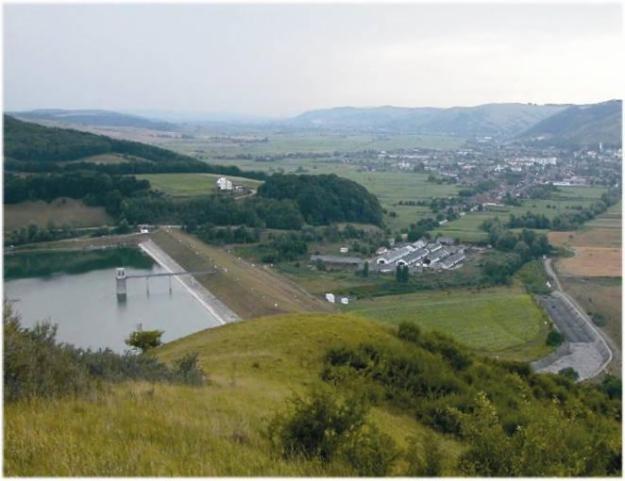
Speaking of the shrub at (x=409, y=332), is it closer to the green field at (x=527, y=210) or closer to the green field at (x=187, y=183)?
the green field at (x=527, y=210)

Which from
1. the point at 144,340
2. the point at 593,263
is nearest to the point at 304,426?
the point at 144,340

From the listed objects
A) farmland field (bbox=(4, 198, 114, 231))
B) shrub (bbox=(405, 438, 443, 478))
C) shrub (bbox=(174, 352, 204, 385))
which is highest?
shrub (bbox=(405, 438, 443, 478))

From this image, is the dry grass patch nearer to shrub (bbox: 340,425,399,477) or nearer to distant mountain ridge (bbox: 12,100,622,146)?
shrub (bbox: 340,425,399,477)

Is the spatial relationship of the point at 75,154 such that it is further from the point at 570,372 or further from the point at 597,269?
the point at 570,372

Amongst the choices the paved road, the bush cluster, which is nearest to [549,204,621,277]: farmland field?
the paved road

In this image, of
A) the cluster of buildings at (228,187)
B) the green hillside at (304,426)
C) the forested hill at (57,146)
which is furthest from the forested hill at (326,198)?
the green hillside at (304,426)

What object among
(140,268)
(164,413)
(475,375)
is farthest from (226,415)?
(140,268)

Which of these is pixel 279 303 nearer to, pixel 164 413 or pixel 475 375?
pixel 475 375
